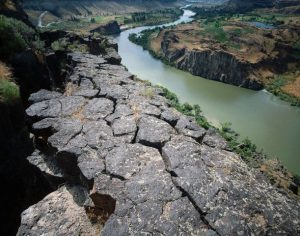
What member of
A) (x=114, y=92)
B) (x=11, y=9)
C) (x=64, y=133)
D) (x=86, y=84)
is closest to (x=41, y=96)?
(x=86, y=84)

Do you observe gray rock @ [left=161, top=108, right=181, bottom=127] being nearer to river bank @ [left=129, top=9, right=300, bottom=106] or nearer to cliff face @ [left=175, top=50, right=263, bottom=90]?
river bank @ [left=129, top=9, right=300, bottom=106]

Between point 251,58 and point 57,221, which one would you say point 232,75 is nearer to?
point 251,58

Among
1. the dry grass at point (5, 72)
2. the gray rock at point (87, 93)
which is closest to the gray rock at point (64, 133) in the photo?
the gray rock at point (87, 93)

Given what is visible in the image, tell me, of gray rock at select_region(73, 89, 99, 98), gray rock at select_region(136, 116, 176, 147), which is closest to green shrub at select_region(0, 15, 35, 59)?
gray rock at select_region(73, 89, 99, 98)

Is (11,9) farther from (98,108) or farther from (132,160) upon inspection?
(132,160)

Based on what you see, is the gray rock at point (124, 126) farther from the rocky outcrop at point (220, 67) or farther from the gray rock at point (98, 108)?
the rocky outcrop at point (220, 67)

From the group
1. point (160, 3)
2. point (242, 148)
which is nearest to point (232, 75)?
point (242, 148)
